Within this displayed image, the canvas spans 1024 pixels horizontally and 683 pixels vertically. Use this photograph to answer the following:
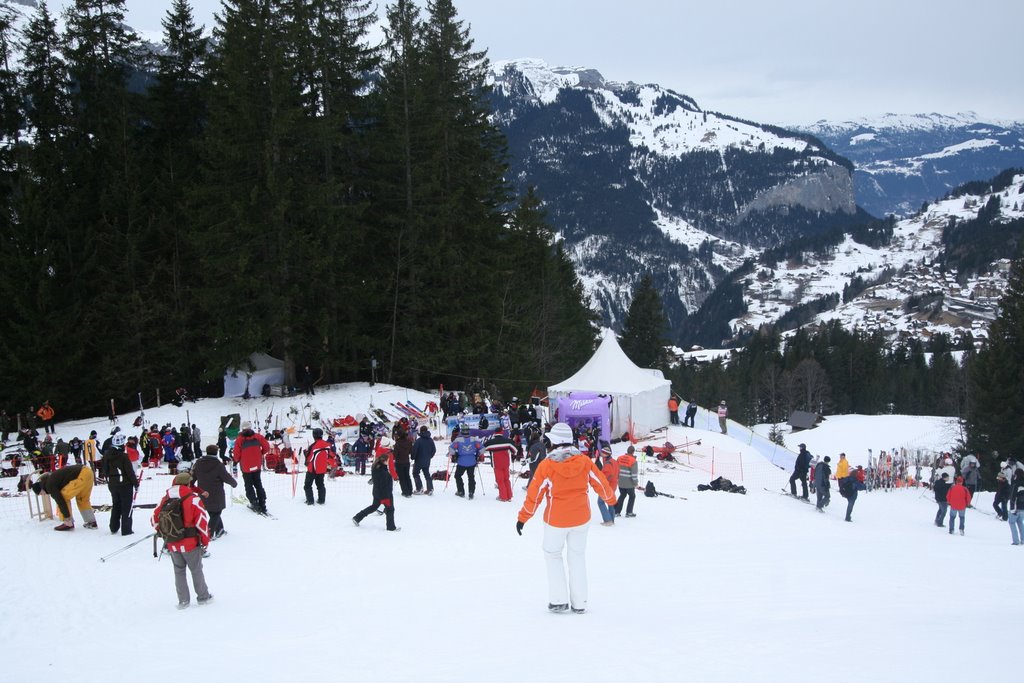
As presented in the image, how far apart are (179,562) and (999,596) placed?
29.5ft

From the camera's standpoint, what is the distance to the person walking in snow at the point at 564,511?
5.81 metres

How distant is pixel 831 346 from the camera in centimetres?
9869

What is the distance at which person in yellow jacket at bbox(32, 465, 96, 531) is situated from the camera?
1001cm

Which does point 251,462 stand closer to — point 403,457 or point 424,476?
point 403,457

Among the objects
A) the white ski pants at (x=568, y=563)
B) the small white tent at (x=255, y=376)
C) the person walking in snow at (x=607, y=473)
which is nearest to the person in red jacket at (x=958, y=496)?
the person walking in snow at (x=607, y=473)

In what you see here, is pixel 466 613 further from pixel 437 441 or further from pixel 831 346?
pixel 831 346

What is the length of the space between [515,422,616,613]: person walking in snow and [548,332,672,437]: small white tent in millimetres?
19324

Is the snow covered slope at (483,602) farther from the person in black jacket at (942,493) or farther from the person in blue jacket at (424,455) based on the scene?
the person in black jacket at (942,493)

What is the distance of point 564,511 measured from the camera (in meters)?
5.80

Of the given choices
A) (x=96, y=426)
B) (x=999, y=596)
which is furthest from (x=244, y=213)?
(x=999, y=596)

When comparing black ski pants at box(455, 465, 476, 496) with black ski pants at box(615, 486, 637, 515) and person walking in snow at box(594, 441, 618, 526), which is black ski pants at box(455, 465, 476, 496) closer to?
person walking in snow at box(594, 441, 618, 526)

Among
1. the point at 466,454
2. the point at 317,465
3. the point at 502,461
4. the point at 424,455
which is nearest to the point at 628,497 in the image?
the point at 502,461

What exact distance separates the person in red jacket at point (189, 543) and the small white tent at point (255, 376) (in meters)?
20.0

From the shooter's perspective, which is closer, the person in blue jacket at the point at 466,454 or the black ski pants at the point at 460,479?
the person in blue jacket at the point at 466,454
